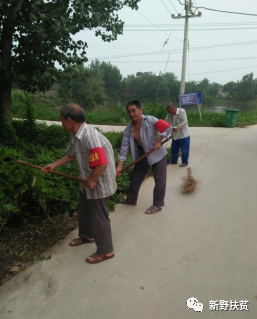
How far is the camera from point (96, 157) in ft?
7.31

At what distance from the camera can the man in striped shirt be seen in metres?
2.27

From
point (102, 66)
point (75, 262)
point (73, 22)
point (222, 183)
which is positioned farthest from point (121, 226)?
point (102, 66)

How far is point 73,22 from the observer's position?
5.36m

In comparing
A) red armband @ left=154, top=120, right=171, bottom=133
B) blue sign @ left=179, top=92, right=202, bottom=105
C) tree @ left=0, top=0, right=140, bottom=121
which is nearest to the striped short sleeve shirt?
red armband @ left=154, top=120, right=171, bottom=133

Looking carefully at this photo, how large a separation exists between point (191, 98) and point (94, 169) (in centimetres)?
1226

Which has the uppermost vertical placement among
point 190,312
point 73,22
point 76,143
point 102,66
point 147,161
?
point 102,66

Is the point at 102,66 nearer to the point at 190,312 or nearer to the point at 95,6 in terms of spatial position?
the point at 95,6

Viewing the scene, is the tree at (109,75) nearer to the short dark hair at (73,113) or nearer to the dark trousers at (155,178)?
the dark trousers at (155,178)

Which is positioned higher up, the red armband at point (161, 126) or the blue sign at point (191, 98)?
the blue sign at point (191, 98)

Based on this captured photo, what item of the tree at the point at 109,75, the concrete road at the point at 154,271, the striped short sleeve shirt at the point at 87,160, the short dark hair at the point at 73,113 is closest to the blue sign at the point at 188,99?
the concrete road at the point at 154,271

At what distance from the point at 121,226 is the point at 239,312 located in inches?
63.3

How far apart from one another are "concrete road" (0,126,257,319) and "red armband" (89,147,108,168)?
3.34 ft

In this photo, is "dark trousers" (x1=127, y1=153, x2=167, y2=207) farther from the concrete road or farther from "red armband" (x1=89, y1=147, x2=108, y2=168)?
"red armband" (x1=89, y1=147, x2=108, y2=168)

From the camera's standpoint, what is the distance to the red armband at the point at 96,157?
2227mm
